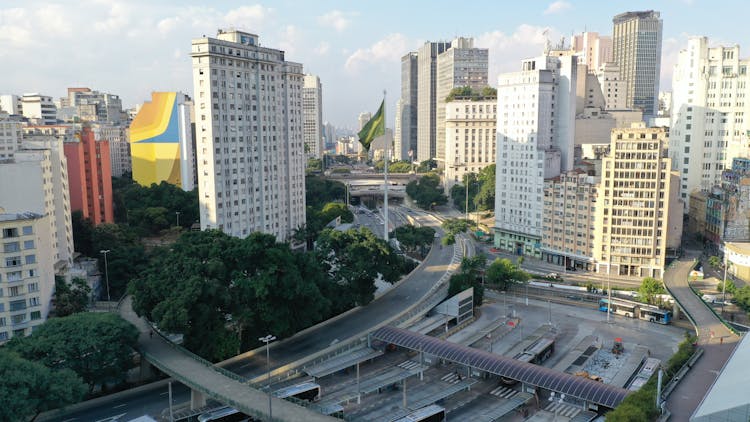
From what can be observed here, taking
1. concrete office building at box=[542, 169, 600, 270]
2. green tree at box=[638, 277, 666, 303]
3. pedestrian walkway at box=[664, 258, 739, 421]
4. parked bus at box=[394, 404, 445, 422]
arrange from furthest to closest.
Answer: concrete office building at box=[542, 169, 600, 270]
green tree at box=[638, 277, 666, 303]
parked bus at box=[394, 404, 445, 422]
pedestrian walkway at box=[664, 258, 739, 421]

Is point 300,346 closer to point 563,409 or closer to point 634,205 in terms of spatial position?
point 563,409

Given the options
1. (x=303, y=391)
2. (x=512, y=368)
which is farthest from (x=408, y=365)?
(x=303, y=391)

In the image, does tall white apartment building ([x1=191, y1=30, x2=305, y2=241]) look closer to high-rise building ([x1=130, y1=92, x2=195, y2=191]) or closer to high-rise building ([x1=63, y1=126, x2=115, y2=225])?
high-rise building ([x1=63, y1=126, x2=115, y2=225])

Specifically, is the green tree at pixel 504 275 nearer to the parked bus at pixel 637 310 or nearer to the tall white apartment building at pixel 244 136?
the parked bus at pixel 637 310

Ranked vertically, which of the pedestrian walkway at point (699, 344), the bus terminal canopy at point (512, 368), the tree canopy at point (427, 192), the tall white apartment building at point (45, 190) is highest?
the tall white apartment building at point (45, 190)

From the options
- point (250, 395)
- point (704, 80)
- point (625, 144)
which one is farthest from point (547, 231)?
point (250, 395)

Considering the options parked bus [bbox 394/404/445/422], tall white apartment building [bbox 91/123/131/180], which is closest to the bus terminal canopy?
parked bus [bbox 394/404/445/422]

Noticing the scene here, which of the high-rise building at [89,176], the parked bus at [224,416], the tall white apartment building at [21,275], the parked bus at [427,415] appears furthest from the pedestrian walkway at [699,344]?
the high-rise building at [89,176]

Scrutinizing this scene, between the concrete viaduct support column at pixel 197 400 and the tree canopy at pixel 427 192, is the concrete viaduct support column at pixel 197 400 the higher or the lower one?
the lower one
